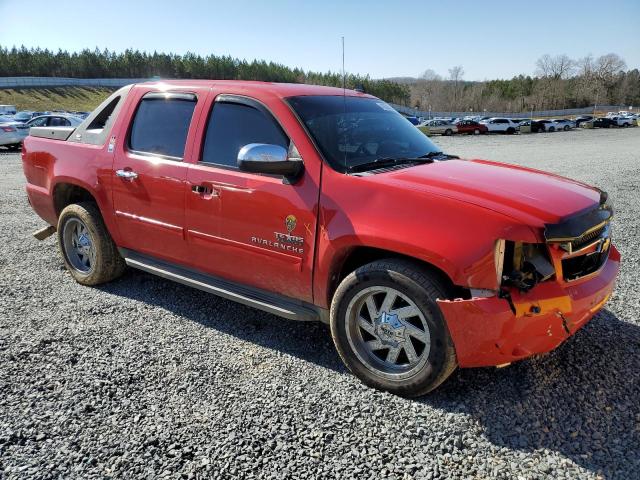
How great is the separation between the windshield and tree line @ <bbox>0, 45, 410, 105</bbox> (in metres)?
80.4

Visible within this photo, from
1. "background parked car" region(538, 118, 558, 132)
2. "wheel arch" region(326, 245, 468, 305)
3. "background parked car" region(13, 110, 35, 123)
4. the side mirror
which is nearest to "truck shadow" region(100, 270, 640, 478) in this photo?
"wheel arch" region(326, 245, 468, 305)

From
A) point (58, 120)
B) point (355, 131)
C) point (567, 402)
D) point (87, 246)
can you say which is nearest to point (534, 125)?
point (58, 120)

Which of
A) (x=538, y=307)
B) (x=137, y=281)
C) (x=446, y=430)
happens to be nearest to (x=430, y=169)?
(x=538, y=307)

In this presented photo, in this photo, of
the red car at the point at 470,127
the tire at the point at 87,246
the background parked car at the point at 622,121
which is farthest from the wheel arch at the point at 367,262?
the background parked car at the point at 622,121

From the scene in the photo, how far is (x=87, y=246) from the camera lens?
15.5ft

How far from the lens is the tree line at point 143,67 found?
8194cm

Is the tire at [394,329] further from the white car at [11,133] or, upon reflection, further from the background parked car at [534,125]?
the background parked car at [534,125]

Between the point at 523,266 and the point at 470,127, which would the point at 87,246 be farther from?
the point at 470,127

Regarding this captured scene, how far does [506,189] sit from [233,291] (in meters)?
1.95

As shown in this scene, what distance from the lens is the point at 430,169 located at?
3217mm

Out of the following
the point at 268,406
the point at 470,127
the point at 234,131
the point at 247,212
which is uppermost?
A: the point at 234,131

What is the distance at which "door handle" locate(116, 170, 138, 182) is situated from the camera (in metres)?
3.97

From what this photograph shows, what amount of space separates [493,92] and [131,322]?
12393 centimetres

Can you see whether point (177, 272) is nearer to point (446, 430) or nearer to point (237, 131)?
point (237, 131)
